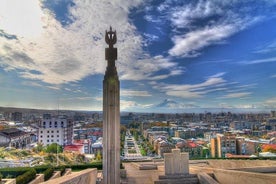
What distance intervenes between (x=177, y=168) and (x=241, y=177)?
1.62m

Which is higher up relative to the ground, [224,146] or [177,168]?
[177,168]

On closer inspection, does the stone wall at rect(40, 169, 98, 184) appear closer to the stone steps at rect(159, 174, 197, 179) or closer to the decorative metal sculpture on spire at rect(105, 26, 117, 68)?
the stone steps at rect(159, 174, 197, 179)

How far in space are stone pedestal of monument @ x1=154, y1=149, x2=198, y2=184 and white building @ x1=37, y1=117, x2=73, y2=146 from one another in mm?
23567

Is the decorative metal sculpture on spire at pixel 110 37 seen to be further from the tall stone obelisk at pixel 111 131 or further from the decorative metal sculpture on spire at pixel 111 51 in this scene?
the tall stone obelisk at pixel 111 131

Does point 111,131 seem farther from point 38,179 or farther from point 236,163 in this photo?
point 236,163

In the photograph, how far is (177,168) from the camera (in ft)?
20.0

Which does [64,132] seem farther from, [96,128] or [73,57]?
[73,57]

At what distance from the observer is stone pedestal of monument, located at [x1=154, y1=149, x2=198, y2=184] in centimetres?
593

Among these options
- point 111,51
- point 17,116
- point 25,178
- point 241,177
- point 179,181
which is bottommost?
point 179,181

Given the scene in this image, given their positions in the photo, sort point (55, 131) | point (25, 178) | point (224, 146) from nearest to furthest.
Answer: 1. point (25, 178)
2. point (224, 146)
3. point (55, 131)

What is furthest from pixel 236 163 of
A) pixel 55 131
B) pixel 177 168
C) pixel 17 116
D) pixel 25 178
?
pixel 55 131

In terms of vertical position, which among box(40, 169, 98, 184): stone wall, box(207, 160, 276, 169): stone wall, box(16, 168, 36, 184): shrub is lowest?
box(207, 160, 276, 169): stone wall

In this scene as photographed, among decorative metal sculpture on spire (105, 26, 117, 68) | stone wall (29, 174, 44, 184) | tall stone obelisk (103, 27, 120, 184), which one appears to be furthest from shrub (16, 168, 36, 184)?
decorative metal sculpture on spire (105, 26, 117, 68)

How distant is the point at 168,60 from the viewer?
16.5 metres
